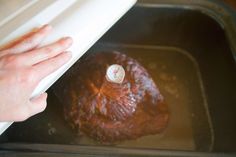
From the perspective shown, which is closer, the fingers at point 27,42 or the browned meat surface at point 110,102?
the fingers at point 27,42

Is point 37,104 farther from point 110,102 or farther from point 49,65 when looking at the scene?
point 110,102

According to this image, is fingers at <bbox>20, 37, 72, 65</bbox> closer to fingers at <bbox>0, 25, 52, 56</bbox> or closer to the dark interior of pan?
fingers at <bbox>0, 25, 52, 56</bbox>

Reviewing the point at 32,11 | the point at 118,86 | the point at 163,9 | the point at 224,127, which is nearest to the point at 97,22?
the point at 32,11

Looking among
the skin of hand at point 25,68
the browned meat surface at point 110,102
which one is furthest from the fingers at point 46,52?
the browned meat surface at point 110,102

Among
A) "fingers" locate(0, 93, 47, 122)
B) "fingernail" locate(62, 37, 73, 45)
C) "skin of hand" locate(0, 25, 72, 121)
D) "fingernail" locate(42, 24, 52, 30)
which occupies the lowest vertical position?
"fingers" locate(0, 93, 47, 122)

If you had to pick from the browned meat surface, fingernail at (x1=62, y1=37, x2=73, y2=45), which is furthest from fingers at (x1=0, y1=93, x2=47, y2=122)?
the browned meat surface

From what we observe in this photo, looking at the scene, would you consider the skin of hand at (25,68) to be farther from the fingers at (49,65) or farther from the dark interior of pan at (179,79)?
the dark interior of pan at (179,79)

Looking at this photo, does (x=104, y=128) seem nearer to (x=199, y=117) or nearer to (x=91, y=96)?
(x=91, y=96)
